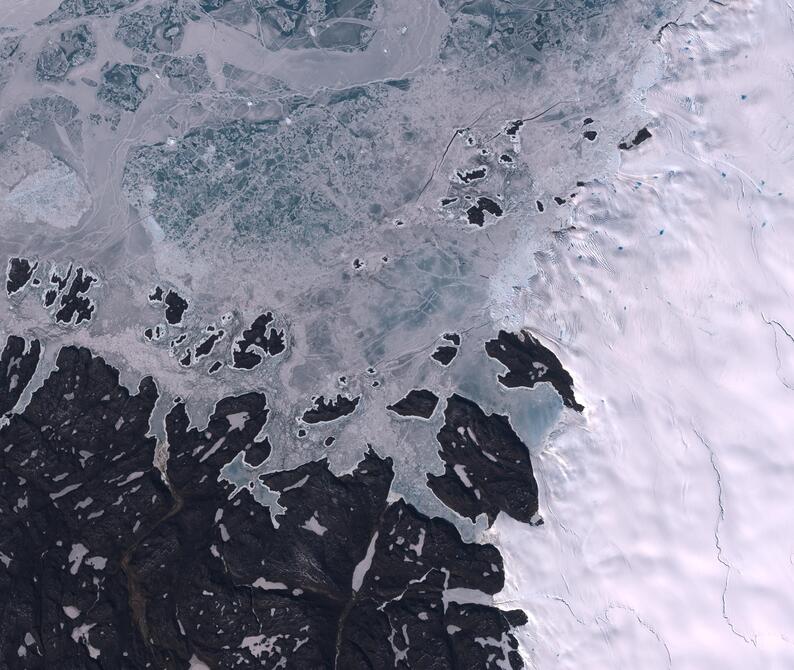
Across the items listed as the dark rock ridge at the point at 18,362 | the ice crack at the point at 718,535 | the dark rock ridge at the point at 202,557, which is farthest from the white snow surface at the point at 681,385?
the dark rock ridge at the point at 18,362

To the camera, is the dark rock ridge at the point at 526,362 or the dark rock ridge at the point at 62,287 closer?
the dark rock ridge at the point at 526,362

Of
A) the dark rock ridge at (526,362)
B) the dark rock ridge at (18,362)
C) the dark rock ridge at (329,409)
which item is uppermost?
the dark rock ridge at (526,362)

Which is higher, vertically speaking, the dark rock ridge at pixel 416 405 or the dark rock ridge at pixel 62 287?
the dark rock ridge at pixel 416 405

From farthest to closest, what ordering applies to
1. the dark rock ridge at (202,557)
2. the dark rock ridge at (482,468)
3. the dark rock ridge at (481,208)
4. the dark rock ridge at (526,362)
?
the dark rock ridge at (481,208), the dark rock ridge at (526,362), the dark rock ridge at (482,468), the dark rock ridge at (202,557)

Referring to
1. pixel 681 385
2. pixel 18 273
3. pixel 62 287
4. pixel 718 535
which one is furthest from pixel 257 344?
pixel 718 535

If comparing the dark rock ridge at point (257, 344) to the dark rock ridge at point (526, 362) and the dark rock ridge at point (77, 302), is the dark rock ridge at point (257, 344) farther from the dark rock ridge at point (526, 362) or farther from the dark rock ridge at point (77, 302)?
the dark rock ridge at point (526, 362)

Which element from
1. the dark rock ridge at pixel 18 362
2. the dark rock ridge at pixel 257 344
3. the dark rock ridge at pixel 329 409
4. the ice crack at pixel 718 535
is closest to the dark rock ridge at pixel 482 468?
the dark rock ridge at pixel 329 409

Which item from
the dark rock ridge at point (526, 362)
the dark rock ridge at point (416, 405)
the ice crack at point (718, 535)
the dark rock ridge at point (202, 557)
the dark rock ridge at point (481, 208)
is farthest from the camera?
the dark rock ridge at point (481, 208)
